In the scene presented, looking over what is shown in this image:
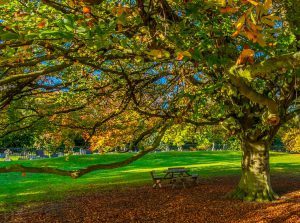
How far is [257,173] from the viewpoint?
1588 centimetres

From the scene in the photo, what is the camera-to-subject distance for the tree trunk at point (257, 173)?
15.8 meters

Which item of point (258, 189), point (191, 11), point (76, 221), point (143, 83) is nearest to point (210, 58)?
point (191, 11)

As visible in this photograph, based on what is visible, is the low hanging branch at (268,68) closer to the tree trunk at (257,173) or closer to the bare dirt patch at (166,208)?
the bare dirt patch at (166,208)

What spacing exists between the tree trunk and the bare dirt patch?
559 millimetres

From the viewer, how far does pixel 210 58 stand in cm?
636

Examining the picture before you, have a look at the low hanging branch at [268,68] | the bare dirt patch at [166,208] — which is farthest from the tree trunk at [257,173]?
the low hanging branch at [268,68]

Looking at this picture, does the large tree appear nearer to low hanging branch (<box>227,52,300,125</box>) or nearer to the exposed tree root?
the exposed tree root

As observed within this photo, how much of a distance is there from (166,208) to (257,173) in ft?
13.8

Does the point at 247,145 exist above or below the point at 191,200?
above

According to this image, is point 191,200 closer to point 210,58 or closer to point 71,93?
point 71,93

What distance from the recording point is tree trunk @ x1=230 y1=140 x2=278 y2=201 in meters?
15.8

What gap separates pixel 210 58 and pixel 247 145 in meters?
10.5

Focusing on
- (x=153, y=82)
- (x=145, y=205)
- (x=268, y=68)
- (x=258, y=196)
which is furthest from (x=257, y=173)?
(x=268, y=68)

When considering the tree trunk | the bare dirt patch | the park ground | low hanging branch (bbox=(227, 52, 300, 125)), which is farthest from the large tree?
the park ground
